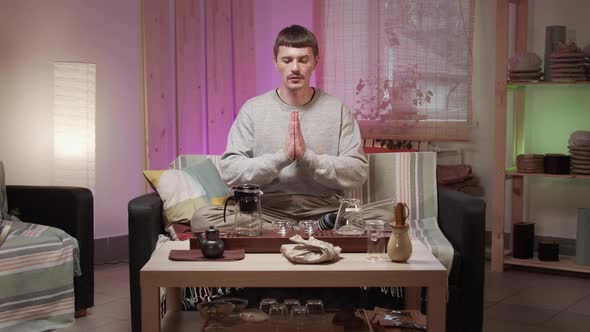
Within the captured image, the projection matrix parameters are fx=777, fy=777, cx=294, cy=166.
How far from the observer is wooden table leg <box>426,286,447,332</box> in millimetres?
2309

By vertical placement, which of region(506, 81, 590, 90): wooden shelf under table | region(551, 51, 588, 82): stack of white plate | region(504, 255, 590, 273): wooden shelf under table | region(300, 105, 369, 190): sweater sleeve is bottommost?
region(504, 255, 590, 273): wooden shelf under table

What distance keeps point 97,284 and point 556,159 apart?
2617 millimetres

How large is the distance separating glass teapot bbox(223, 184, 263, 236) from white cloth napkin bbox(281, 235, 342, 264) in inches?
8.8

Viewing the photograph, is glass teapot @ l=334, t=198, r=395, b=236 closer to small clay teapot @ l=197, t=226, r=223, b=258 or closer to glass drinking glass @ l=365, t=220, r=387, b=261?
glass drinking glass @ l=365, t=220, r=387, b=261

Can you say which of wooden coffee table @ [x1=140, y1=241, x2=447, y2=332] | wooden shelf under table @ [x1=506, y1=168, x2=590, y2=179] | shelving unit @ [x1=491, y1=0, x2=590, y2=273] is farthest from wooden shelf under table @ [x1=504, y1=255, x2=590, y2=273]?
wooden coffee table @ [x1=140, y1=241, x2=447, y2=332]

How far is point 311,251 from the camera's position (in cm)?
241

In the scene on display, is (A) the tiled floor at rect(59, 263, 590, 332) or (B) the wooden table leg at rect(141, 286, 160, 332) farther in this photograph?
(A) the tiled floor at rect(59, 263, 590, 332)

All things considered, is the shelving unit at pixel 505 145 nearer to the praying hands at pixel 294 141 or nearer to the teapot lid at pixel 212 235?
the praying hands at pixel 294 141

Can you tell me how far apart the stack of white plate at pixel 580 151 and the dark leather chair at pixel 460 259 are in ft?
4.84

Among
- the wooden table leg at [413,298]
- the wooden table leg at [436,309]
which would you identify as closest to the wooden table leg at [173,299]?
the wooden table leg at [413,298]

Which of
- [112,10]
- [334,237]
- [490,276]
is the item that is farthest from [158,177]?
[490,276]

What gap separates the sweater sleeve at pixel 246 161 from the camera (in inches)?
126

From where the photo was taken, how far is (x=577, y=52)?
13.9 ft

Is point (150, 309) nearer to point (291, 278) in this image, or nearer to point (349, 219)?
point (291, 278)
